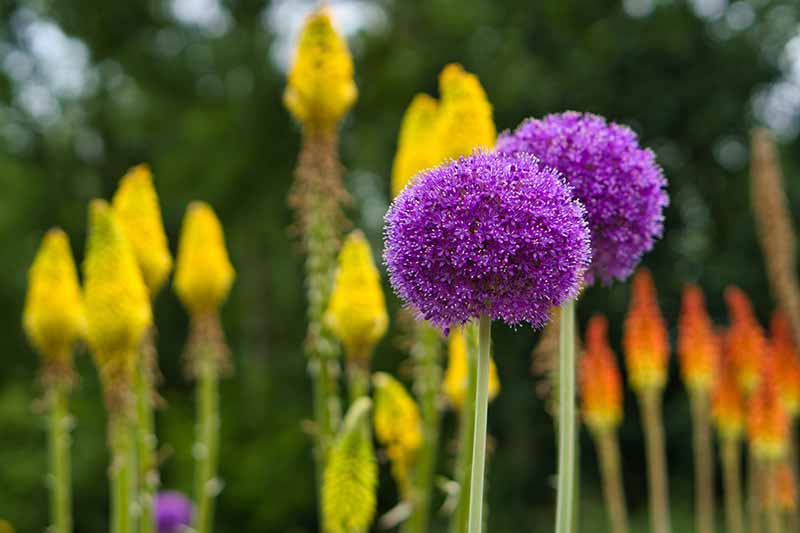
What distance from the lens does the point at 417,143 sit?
371 cm

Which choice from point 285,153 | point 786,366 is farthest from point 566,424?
point 285,153

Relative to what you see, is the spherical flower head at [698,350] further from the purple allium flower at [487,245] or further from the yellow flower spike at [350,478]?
the purple allium flower at [487,245]

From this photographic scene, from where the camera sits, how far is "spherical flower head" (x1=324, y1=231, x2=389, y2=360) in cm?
362

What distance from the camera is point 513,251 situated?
1.90 metres

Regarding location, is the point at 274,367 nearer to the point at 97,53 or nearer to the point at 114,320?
the point at 97,53

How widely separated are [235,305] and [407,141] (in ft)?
40.5

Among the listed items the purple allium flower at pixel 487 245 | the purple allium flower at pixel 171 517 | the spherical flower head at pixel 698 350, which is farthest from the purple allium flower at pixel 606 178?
the purple allium flower at pixel 171 517

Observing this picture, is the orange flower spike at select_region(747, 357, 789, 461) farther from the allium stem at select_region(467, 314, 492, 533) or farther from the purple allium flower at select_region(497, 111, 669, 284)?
the allium stem at select_region(467, 314, 492, 533)

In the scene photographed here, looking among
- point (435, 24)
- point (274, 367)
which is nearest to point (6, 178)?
point (274, 367)

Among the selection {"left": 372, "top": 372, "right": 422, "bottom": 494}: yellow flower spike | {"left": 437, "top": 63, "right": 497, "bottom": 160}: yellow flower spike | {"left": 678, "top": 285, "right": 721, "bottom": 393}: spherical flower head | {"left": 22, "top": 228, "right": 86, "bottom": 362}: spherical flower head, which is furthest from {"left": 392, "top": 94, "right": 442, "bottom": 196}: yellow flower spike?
{"left": 678, "top": 285, "right": 721, "bottom": 393}: spherical flower head

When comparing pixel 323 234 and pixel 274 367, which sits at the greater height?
pixel 274 367

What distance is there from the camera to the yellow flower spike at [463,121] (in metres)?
3.31

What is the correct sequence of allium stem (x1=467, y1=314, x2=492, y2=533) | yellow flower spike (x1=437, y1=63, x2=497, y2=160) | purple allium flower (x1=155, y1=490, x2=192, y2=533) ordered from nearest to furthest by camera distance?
allium stem (x1=467, y1=314, x2=492, y2=533) < yellow flower spike (x1=437, y1=63, x2=497, y2=160) < purple allium flower (x1=155, y1=490, x2=192, y2=533)

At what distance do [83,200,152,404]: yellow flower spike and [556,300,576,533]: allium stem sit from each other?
1.77m
